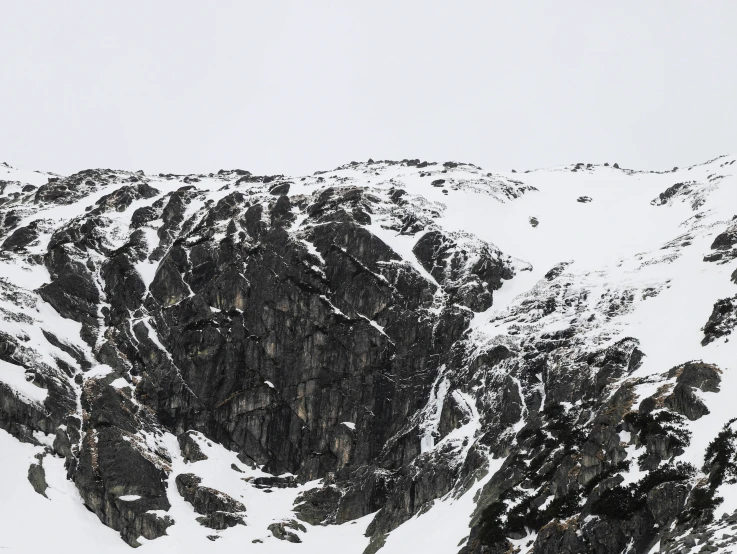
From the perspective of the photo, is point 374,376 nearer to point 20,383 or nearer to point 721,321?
point 721,321

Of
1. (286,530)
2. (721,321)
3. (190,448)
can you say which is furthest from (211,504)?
(721,321)

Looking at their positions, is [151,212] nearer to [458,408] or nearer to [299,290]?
[299,290]

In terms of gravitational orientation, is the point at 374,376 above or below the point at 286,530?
above

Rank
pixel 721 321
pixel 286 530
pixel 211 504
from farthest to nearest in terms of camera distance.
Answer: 1. pixel 211 504
2. pixel 286 530
3. pixel 721 321

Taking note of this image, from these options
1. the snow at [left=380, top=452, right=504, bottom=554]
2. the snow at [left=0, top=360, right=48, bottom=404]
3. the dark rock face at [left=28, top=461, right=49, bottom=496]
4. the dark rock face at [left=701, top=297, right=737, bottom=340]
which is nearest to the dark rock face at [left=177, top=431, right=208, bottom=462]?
Answer: the dark rock face at [left=28, top=461, right=49, bottom=496]

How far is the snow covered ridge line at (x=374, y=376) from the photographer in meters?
55.2

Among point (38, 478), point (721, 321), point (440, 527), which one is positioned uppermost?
point (721, 321)

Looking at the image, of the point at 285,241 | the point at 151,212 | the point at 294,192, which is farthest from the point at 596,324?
the point at 151,212

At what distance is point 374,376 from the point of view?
287 ft

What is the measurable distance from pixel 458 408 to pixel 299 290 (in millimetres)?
27474

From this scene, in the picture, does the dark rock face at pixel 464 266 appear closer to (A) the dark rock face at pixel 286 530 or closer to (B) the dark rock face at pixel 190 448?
(A) the dark rock face at pixel 286 530

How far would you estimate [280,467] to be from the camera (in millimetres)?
84812

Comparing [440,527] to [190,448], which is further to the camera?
[190,448]

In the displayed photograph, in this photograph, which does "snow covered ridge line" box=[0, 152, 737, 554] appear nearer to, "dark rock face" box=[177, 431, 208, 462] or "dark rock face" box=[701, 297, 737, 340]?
"dark rock face" box=[701, 297, 737, 340]
